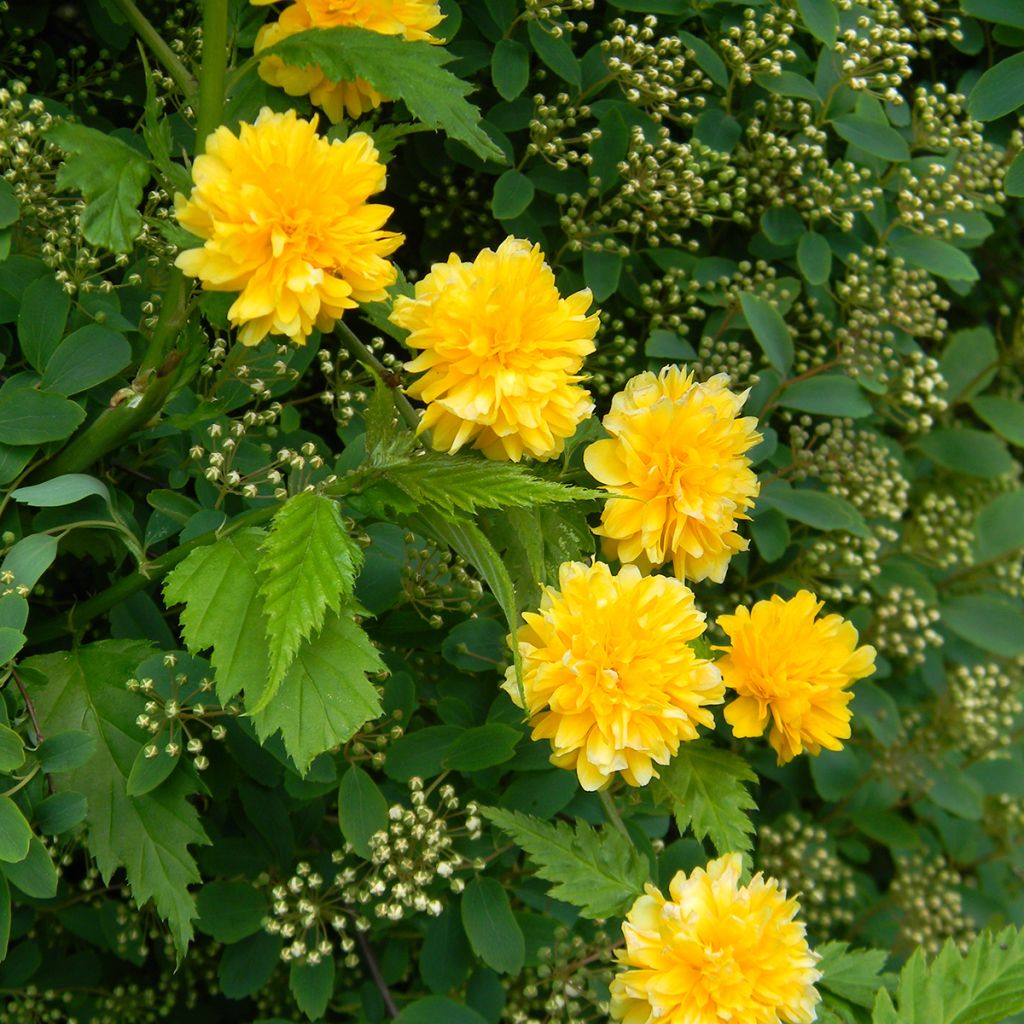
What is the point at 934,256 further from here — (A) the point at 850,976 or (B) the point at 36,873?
(B) the point at 36,873

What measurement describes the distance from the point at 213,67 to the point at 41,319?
1.28ft

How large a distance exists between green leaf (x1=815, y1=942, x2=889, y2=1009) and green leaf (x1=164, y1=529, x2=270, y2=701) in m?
0.72

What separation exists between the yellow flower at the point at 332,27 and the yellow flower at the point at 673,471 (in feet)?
1.25

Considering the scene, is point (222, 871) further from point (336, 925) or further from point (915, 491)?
point (915, 491)

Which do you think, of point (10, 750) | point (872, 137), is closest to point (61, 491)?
point (10, 750)

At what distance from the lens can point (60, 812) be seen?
1.02m

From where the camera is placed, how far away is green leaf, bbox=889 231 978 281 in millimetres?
1591

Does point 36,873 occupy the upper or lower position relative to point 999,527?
upper

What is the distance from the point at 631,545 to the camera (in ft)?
3.27

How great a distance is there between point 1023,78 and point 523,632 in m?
1.07

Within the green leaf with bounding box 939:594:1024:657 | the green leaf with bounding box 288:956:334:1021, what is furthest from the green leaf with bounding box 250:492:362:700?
the green leaf with bounding box 939:594:1024:657

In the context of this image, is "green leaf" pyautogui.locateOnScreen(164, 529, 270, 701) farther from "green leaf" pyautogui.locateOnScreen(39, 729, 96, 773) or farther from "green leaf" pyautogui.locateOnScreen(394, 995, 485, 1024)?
"green leaf" pyautogui.locateOnScreen(394, 995, 485, 1024)

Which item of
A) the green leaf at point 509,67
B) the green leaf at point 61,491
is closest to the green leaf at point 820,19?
the green leaf at point 509,67

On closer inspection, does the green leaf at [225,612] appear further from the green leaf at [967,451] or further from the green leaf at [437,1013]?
the green leaf at [967,451]
